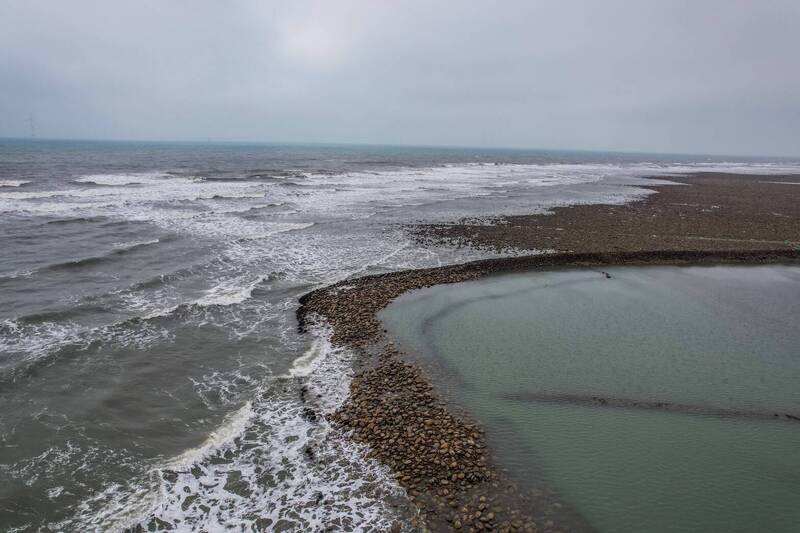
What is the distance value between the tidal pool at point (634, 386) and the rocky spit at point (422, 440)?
599 mm

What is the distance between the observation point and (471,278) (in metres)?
22.6

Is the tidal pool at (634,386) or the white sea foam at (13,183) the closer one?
the tidal pool at (634,386)

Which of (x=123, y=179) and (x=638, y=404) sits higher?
(x=123, y=179)

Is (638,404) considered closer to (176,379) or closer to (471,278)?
(471,278)

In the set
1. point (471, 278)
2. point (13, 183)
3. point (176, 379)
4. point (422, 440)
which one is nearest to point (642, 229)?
point (471, 278)

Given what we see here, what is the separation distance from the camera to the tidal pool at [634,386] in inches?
365

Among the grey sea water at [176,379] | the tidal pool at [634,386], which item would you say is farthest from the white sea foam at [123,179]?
the tidal pool at [634,386]

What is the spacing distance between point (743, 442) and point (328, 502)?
10229 mm

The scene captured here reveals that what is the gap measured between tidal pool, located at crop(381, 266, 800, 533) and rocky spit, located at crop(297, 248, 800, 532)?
60 cm

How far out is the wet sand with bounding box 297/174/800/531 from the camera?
348 inches

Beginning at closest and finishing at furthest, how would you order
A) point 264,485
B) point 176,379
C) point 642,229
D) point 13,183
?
point 264,485 < point 176,379 < point 642,229 < point 13,183

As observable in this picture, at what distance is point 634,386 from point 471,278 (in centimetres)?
1037

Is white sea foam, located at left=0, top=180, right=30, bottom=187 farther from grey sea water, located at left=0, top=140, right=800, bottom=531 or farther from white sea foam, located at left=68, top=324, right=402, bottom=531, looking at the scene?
white sea foam, located at left=68, top=324, right=402, bottom=531

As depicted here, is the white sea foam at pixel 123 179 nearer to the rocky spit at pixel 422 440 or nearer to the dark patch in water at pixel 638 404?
the rocky spit at pixel 422 440
